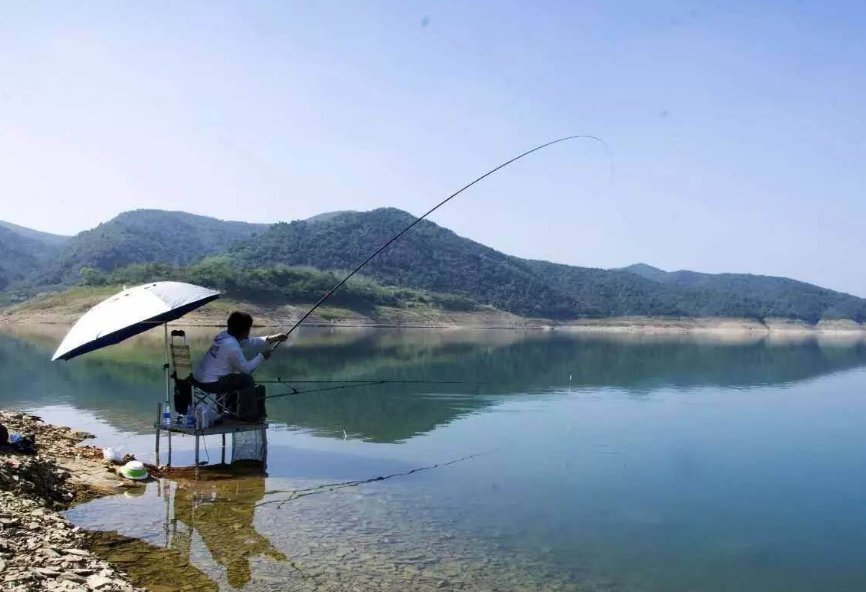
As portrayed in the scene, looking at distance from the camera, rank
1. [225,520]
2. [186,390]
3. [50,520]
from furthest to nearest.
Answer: [186,390] < [225,520] < [50,520]

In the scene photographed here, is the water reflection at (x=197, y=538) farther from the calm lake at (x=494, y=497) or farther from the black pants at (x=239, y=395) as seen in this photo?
the black pants at (x=239, y=395)

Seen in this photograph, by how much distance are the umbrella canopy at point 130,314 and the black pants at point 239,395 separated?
1056 mm

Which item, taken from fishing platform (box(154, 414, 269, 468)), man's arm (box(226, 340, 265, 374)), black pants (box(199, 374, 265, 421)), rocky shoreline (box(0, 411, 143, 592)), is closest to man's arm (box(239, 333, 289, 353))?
man's arm (box(226, 340, 265, 374))

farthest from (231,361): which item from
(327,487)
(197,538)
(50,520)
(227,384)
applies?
(50,520)

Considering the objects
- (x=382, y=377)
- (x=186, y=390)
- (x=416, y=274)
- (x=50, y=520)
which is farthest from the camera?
(x=416, y=274)

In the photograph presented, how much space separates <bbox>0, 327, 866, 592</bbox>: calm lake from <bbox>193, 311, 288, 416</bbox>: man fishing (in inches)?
50.2

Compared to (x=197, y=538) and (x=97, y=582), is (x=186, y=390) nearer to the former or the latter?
(x=197, y=538)

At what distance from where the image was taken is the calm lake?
773cm

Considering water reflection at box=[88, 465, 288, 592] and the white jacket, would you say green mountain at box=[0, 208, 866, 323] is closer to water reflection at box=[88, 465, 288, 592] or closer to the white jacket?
the white jacket

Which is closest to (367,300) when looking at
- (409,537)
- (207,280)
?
(207,280)

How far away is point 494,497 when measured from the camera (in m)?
10.9

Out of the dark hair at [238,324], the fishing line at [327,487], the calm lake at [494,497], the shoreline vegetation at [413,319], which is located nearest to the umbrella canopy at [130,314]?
the dark hair at [238,324]

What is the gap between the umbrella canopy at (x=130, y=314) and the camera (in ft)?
31.6

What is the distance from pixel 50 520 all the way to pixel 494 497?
5.73m
